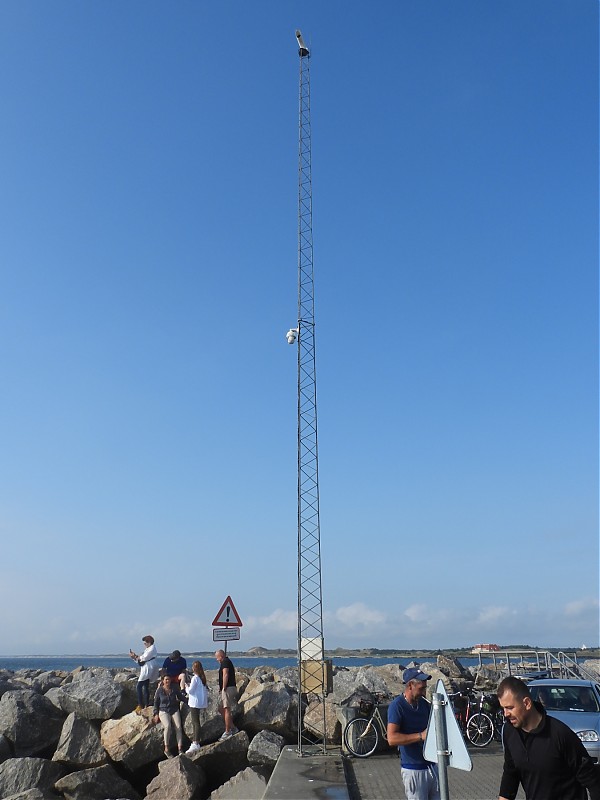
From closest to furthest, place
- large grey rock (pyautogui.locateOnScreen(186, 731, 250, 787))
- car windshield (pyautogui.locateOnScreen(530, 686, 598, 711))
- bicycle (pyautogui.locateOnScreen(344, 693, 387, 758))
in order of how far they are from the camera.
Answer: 1. car windshield (pyautogui.locateOnScreen(530, 686, 598, 711))
2. bicycle (pyautogui.locateOnScreen(344, 693, 387, 758))
3. large grey rock (pyautogui.locateOnScreen(186, 731, 250, 787))

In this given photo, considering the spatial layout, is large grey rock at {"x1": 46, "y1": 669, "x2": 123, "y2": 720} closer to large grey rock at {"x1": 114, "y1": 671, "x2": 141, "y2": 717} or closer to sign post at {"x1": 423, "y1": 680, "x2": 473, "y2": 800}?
large grey rock at {"x1": 114, "y1": 671, "x2": 141, "y2": 717}

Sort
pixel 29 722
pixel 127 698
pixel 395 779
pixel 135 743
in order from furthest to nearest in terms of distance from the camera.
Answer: pixel 127 698 → pixel 29 722 → pixel 135 743 → pixel 395 779

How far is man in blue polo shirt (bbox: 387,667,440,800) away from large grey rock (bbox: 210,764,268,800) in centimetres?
534

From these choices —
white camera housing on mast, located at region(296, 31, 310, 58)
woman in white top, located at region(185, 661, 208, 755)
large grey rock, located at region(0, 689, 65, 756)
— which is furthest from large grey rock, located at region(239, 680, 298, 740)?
white camera housing on mast, located at region(296, 31, 310, 58)

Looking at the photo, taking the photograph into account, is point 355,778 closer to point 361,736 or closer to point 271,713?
point 361,736

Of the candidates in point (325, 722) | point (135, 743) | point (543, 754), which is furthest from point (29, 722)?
point (543, 754)

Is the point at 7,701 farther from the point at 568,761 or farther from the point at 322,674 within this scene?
the point at 568,761

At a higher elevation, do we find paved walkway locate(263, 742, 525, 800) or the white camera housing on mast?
the white camera housing on mast

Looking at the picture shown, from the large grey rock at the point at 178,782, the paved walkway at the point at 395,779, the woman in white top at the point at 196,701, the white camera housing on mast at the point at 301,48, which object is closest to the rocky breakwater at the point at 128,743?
the large grey rock at the point at 178,782

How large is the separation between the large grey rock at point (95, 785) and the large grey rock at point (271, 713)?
9.40ft

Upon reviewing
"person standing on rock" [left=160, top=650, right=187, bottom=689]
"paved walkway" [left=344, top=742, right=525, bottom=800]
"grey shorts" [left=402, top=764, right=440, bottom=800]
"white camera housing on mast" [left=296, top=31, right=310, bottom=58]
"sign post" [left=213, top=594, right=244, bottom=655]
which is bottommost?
"paved walkway" [left=344, top=742, right=525, bottom=800]

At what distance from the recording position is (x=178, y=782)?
1243 cm

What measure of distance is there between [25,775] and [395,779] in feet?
25.2

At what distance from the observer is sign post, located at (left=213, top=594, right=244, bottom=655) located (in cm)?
1499
